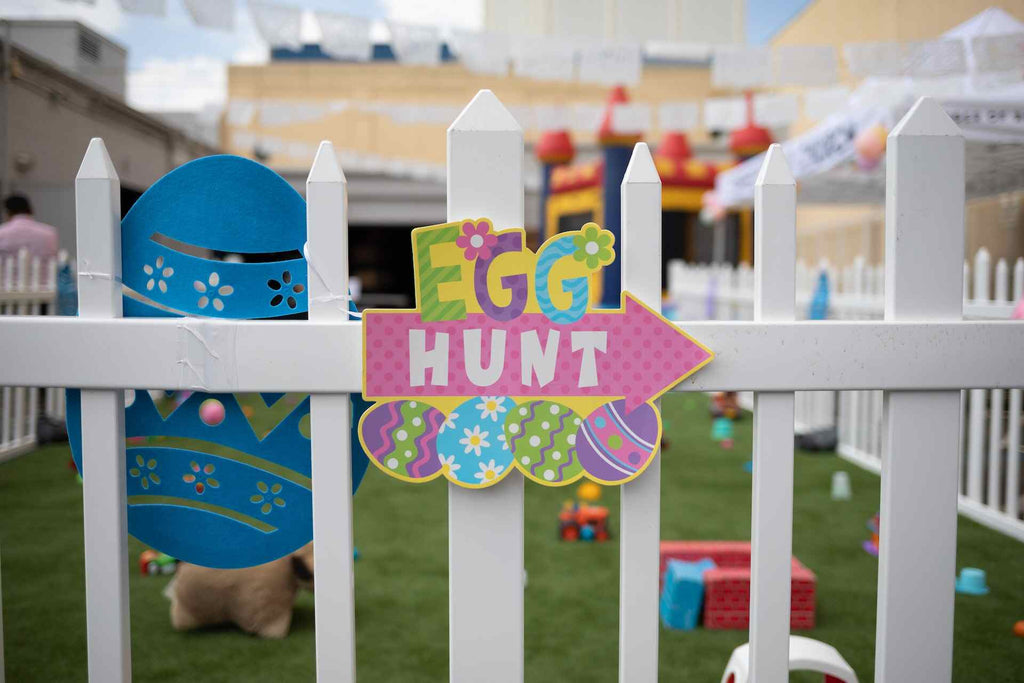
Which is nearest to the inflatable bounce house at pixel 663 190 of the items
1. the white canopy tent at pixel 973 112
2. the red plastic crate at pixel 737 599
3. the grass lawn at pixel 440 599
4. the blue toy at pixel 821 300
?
the white canopy tent at pixel 973 112

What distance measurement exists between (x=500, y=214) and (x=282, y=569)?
180 centimetres

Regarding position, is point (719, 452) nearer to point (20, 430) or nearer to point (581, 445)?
point (581, 445)

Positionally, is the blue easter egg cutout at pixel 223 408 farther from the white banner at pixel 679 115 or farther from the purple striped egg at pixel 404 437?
the white banner at pixel 679 115

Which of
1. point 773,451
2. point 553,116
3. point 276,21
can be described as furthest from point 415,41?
point 773,451

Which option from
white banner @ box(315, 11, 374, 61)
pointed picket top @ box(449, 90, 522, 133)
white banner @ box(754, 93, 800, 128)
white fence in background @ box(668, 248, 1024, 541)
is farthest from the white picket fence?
white banner @ box(754, 93, 800, 128)

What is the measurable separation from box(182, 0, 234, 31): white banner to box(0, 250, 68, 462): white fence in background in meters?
2.19

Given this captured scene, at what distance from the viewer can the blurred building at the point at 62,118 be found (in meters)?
8.34

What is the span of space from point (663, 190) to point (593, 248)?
1140 centimetres

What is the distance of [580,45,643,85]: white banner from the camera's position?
6445mm

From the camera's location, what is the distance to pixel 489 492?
124 cm

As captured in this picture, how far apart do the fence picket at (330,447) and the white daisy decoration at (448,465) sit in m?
0.16

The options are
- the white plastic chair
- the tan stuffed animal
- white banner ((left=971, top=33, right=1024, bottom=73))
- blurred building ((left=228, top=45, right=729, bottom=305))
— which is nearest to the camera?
the white plastic chair

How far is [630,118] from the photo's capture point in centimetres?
871

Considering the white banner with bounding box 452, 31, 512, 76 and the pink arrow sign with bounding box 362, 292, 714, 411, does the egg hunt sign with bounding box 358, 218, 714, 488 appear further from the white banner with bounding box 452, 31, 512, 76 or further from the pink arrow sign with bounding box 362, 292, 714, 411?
the white banner with bounding box 452, 31, 512, 76
